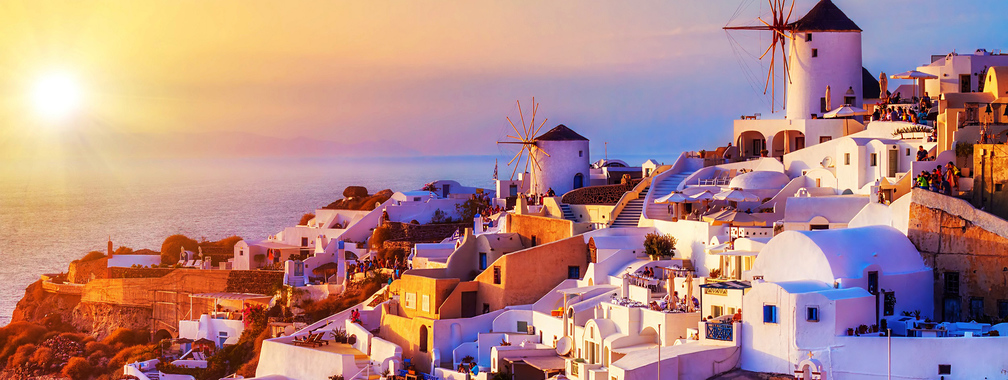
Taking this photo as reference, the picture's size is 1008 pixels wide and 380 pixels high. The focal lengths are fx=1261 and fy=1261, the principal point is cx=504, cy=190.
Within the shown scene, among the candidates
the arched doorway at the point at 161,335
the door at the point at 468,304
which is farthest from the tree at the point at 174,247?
the door at the point at 468,304

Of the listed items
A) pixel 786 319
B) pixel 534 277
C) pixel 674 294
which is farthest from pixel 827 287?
pixel 534 277

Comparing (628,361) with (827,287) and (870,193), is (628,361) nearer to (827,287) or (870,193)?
(827,287)

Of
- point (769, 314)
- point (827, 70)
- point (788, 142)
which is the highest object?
point (827, 70)

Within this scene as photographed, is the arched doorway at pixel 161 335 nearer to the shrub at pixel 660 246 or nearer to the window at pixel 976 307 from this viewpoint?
the shrub at pixel 660 246

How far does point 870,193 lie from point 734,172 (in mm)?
8806

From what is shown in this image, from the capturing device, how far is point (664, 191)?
4003cm

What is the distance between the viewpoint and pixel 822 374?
25453mm

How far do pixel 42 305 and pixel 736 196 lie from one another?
34382 millimetres

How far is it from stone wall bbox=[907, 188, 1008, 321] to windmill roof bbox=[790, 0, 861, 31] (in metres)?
13.5

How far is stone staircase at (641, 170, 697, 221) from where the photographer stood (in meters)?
38.2

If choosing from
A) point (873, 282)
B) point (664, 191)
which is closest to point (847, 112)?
point (664, 191)

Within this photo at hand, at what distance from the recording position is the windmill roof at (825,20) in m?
41.2

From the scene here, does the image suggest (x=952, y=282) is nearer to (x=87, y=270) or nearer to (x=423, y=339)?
(x=423, y=339)

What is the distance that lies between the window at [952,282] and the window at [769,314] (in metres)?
4.79
